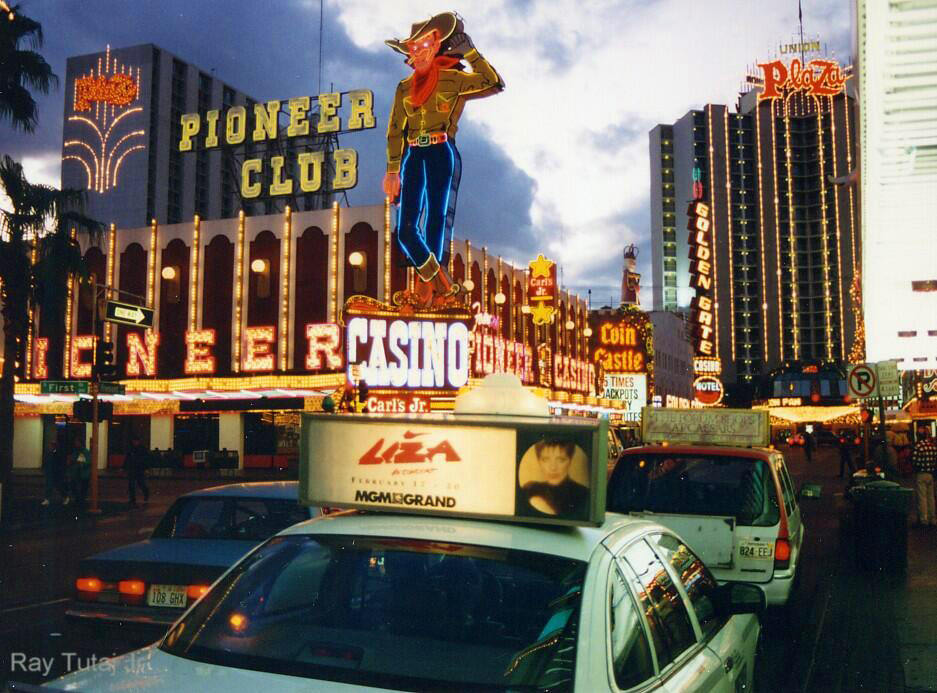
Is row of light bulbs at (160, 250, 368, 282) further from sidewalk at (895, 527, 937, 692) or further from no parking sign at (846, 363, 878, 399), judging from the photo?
sidewalk at (895, 527, 937, 692)

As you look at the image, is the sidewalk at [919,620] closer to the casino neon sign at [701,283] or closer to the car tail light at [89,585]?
the car tail light at [89,585]

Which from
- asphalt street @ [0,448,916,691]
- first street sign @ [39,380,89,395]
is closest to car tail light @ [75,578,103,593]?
asphalt street @ [0,448,916,691]

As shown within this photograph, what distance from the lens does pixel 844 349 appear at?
131 metres

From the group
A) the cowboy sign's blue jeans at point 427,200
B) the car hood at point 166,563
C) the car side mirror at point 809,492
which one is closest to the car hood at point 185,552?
the car hood at point 166,563

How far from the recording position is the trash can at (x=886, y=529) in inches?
472

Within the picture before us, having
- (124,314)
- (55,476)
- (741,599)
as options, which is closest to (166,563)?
(741,599)

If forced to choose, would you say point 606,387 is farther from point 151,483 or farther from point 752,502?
point 752,502

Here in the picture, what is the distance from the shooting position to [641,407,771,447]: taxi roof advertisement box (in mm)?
10016

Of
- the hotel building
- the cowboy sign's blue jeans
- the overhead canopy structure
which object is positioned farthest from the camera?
the hotel building

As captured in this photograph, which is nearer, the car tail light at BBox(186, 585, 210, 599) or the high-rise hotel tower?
the car tail light at BBox(186, 585, 210, 599)

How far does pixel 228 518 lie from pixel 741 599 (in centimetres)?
528

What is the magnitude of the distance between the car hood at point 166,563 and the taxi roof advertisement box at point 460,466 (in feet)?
11.1

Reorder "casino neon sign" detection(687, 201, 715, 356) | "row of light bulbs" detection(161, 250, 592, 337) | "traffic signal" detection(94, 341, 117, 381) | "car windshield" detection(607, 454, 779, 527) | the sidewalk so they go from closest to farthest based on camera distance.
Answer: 1. the sidewalk
2. "car windshield" detection(607, 454, 779, 527)
3. "traffic signal" detection(94, 341, 117, 381)
4. "row of light bulbs" detection(161, 250, 592, 337)
5. "casino neon sign" detection(687, 201, 715, 356)

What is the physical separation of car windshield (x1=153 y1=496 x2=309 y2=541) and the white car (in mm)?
4170
